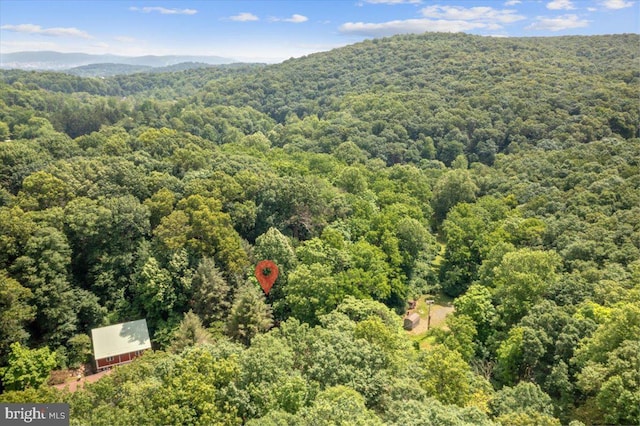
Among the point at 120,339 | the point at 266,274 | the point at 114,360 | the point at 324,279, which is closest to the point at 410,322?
the point at 324,279

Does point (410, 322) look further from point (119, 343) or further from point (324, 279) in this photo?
point (119, 343)

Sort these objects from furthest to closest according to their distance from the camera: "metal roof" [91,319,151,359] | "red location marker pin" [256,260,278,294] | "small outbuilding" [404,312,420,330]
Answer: "small outbuilding" [404,312,420,330]
"red location marker pin" [256,260,278,294]
"metal roof" [91,319,151,359]

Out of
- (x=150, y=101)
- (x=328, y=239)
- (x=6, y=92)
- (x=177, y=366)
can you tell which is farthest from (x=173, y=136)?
(x=6, y=92)

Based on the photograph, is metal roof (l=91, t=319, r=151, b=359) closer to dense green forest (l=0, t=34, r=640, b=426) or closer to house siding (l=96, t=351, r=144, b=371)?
house siding (l=96, t=351, r=144, b=371)

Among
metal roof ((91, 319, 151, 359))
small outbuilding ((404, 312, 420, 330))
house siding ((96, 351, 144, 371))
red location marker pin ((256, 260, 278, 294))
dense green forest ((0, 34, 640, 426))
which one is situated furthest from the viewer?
small outbuilding ((404, 312, 420, 330))

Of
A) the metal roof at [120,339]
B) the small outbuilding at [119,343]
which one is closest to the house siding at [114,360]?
the small outbuilding at [119,343]

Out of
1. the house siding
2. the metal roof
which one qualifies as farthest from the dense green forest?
the house siding

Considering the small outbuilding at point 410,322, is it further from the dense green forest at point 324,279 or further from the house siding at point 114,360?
the house siding at point 114,360
